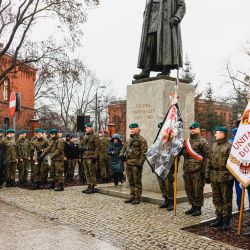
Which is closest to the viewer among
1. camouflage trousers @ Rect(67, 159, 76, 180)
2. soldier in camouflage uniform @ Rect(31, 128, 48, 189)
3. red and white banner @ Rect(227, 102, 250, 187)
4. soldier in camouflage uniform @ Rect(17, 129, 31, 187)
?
red and white banner @ Rect(227, 102, 250, 187)

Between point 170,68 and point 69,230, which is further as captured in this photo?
point 170,68

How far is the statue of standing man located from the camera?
1033 cm

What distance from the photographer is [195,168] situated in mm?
7527

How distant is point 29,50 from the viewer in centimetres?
2066

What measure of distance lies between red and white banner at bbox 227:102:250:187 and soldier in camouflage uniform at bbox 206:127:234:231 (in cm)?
27

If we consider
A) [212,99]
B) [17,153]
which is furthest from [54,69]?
[212,99]

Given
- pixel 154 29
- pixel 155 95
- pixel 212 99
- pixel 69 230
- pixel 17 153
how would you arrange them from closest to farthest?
pixel 69 230 → pixel 155 95 → pixel 154 29 → pixel 17 153 → pixel 212 99

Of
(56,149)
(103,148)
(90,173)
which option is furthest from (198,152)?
(103,148)

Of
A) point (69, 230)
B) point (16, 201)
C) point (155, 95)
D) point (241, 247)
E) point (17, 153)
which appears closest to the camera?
point (241, 247)

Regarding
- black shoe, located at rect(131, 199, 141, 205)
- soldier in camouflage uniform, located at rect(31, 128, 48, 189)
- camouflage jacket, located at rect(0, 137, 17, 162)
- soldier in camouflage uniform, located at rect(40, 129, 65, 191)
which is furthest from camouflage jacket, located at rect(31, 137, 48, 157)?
black shoe, located at rect(131, 199, 141, 205)

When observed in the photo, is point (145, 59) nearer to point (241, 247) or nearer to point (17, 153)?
point (17, 153)

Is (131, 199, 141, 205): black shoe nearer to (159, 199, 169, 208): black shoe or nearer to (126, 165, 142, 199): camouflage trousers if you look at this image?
(126, 165, 142, 199): camouflage trousers

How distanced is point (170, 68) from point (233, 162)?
480 centimetres

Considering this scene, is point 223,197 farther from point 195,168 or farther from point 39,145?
point 39,145
